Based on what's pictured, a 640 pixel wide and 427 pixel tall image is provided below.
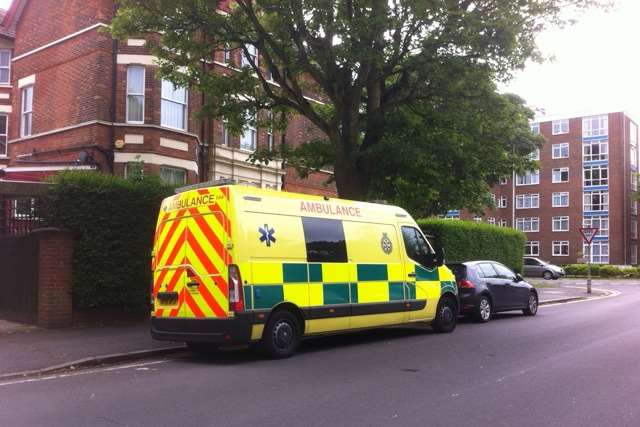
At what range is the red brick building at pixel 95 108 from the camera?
2005 centimetres

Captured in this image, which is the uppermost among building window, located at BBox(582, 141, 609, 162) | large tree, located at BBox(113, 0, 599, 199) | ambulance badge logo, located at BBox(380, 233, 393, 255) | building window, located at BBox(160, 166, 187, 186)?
building window, located at BBox(582, 141, 609, 162)

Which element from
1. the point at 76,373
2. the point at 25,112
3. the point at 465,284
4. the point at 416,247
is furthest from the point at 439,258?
the point at 25,112

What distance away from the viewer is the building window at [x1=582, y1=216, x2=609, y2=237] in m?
63.2

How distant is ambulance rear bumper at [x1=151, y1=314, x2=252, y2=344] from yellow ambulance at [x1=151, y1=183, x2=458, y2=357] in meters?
0.01

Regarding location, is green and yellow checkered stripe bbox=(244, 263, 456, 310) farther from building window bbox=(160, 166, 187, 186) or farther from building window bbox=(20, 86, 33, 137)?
building window bbox=(20, 86, 33, 137)

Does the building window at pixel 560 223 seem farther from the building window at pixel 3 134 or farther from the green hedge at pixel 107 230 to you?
the green hedge at pixel 107 230

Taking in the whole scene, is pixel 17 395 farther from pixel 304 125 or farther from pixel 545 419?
pixel 304 125

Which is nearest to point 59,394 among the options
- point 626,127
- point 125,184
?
point 125,184

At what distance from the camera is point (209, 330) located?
860 centimetres

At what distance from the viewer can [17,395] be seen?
6.79 metres

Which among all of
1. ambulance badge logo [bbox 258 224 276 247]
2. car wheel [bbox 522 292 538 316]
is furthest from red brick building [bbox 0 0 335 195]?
ambulance badge logo [bbox 258 224 276 247]

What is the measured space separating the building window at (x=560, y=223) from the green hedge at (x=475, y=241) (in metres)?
39.6

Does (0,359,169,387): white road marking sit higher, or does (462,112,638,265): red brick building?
(462,112,638,265): red brick building

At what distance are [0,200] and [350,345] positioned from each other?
846cm
